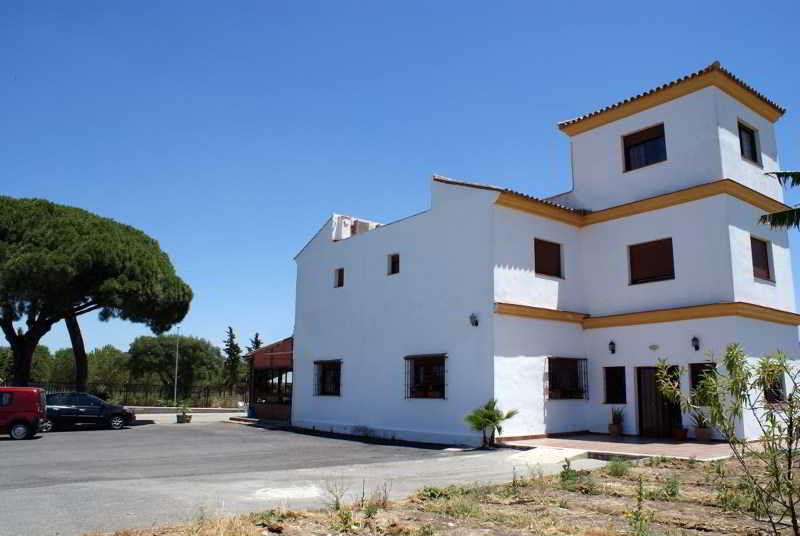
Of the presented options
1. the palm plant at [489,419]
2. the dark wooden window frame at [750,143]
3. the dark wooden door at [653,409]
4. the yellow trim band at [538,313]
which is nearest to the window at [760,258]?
the dark wooden window frame at [750,143]

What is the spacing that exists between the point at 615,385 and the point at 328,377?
32.8 ft

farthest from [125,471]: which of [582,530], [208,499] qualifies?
[582,530]

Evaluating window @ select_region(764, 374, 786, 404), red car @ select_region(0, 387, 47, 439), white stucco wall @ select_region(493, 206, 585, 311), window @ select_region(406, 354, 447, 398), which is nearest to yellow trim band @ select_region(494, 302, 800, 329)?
white stucco wall @ select_region(493, 206, 585, 311)

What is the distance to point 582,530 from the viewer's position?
649cm

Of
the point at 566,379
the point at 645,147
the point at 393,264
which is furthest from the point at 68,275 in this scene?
the point at 645,147

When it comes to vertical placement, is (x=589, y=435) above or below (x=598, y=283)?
below

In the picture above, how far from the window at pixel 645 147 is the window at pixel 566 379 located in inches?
238

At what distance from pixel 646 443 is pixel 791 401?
35.0 ft

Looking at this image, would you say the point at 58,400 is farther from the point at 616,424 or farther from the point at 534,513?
the point at 534,513

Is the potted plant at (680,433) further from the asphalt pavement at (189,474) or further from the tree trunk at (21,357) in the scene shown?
the tree trunk at (21,357)

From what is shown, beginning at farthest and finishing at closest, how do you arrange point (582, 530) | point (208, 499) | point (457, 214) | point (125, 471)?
point (457, 214) → point (125, 471) → point (208, 499) → point (582, 530)

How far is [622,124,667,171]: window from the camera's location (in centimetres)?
1789

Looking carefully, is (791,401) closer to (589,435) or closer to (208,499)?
(208,499)

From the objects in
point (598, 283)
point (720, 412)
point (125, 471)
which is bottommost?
point (125, 471)
